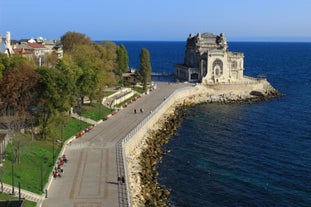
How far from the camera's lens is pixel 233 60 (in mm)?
117812

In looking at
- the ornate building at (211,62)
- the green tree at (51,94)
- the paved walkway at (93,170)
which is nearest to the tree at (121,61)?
the ornate building at (211,62)

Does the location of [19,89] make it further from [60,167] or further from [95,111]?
[95,111]

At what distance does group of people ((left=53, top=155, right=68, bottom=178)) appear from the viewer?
150 feet

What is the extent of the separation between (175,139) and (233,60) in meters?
52.9

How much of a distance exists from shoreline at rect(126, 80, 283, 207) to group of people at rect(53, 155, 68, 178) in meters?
7.43

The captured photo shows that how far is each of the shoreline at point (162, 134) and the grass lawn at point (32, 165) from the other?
9.17 metres

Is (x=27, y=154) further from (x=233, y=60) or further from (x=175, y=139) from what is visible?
(x=233, y=60)

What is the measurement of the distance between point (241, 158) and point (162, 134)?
52.0ft

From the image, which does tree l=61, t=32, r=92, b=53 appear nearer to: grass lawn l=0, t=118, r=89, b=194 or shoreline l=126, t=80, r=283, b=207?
shoreline l=126, t=80, r=283, b=207

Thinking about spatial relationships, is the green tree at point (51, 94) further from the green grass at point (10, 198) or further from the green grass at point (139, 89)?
the green grass at point (139, 89)

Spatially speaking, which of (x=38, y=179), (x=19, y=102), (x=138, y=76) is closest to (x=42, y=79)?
(x=19, y=102)

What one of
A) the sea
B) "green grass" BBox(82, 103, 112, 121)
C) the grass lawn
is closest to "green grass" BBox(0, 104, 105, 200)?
the grass lawn

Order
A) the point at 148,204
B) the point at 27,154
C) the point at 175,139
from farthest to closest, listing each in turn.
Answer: the point at 175,139 < the point at 27,154 < the point at 148,204

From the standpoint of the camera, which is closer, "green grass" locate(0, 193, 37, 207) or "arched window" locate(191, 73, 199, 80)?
"green grass" locate(0, 193, 37, 207)
